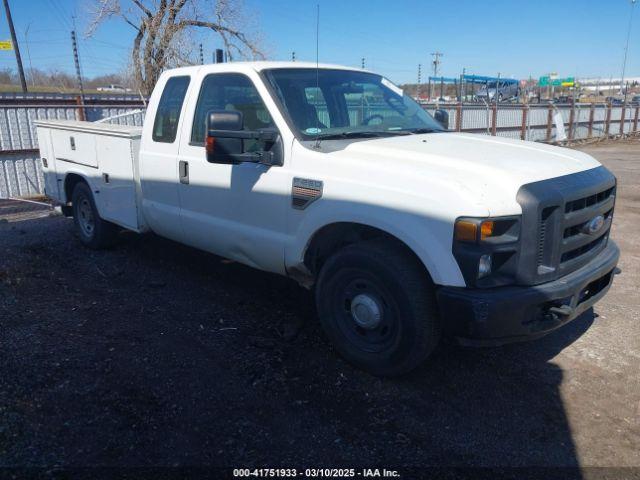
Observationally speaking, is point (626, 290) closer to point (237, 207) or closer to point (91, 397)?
point (237, 207)

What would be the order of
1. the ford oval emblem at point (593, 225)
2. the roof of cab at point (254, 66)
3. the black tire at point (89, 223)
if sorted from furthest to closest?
the black tire at point (89, 223) → the roof of cab at point (254, 66) → the ford oval emblem at point (593, 225)

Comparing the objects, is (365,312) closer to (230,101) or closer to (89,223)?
(230,101)

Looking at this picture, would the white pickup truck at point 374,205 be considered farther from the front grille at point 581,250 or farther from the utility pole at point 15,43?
the utility pole at point 15,43

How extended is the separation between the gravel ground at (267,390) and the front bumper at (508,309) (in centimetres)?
54

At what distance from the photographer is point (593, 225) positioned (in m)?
3.44

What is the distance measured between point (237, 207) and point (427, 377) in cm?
190

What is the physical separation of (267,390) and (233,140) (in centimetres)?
170

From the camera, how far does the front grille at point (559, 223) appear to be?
2.96m

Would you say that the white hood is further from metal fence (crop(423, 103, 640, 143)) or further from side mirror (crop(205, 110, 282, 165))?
metal fence (crop(423, 103, 640, 143))

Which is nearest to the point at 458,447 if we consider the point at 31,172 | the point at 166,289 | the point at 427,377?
the point at 427,377

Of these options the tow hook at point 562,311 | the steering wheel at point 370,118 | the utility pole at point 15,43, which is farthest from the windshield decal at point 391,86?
the utility pole at point 15,43

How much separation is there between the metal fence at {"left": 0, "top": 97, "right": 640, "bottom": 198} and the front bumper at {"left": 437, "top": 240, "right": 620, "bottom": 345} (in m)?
1.90

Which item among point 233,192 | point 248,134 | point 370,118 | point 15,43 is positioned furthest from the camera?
point 15,43

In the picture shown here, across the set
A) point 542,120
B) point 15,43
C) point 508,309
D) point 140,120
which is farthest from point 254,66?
point 15,43
